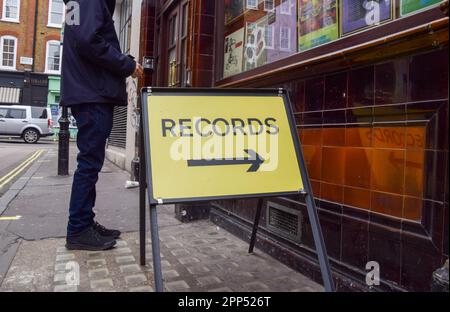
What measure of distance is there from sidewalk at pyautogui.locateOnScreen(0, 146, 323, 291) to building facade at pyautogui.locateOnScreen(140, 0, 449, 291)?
0.23 meters

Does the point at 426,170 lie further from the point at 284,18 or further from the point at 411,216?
the point at 284,18

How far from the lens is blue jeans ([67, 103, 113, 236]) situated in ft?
10.6

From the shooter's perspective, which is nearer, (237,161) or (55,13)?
(237,161)

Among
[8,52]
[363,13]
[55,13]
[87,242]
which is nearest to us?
[363,13]

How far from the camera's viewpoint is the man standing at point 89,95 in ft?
10.3

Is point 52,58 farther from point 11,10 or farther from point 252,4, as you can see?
point 252,4

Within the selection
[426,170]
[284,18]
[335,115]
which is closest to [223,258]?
[335,115]

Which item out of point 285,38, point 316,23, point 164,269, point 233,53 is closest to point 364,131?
point 316,23

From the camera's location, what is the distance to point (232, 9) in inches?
173

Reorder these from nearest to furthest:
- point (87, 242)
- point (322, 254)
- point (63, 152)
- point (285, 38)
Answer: point (322, 254)
point (87, 242)
point (285, 38)
point (63, 152)

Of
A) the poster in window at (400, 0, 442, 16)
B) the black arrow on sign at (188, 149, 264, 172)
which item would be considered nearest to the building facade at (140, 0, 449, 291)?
the poster in window at (400, 0, 442, 16)

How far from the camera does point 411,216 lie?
6.90 ft

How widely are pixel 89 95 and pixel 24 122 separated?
21171 millimetres

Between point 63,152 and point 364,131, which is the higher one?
point 364,131
